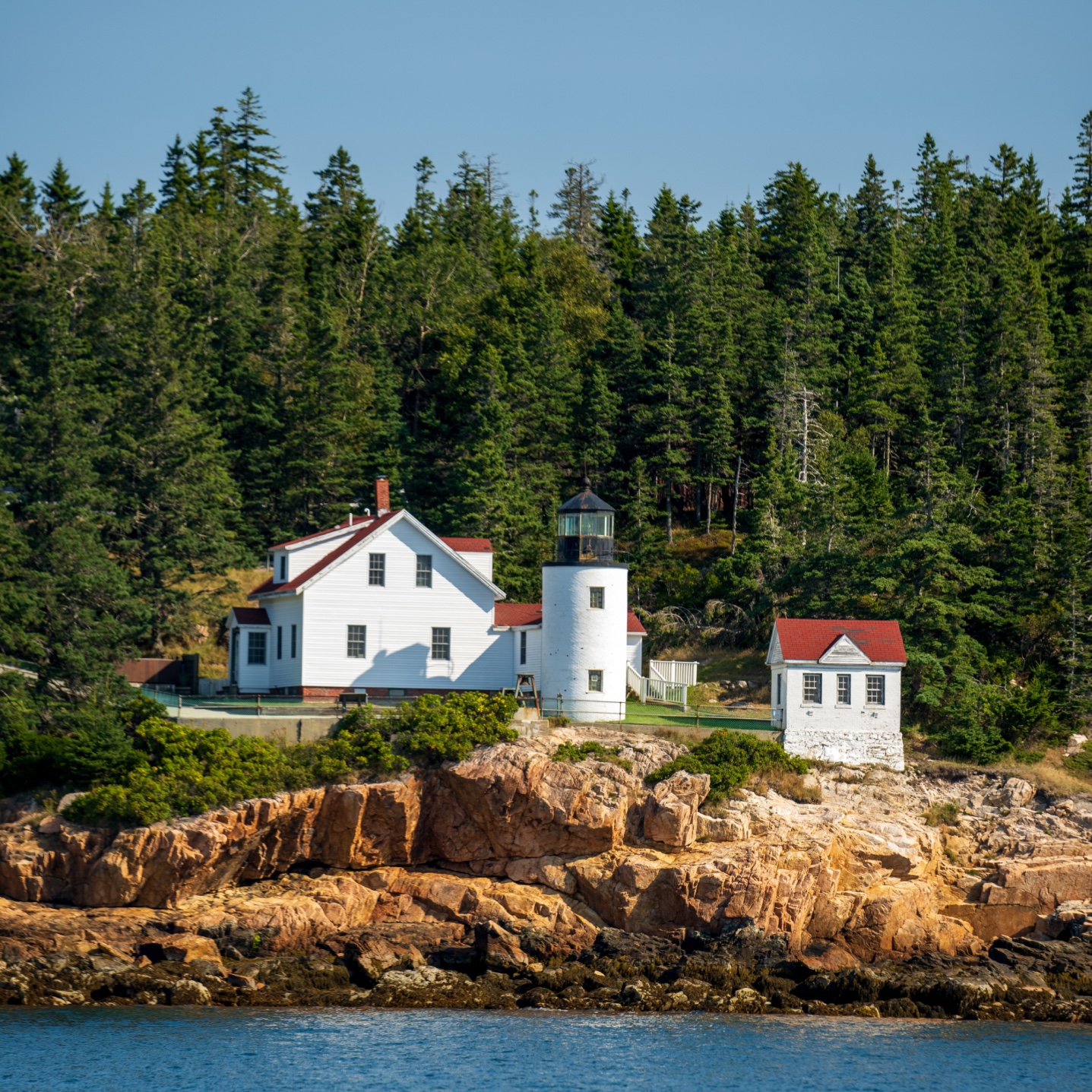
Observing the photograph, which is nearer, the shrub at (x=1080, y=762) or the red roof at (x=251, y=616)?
the shrub at (x=1080, y=762)

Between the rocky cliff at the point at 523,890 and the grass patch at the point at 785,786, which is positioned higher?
the grass patch at the point at 785,786

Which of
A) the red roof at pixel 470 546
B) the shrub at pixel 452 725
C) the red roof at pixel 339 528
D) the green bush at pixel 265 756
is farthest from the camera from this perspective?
the red roof at pixel 470 546

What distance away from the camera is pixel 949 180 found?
298 ft

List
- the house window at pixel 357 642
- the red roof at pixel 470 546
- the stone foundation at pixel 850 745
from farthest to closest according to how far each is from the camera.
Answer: the red roof at pixel 470 546 → the house window at pixel 357 642 → the stone foundation at pixel 850 745

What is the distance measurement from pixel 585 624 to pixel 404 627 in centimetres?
558

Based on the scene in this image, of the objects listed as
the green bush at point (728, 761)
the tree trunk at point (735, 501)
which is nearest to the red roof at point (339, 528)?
the green bush at point (728, 761)

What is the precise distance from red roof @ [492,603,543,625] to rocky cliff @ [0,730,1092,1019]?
Result: 276 inches

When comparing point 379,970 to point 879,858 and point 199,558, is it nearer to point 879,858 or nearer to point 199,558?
point 879,858

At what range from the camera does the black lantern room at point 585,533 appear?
135ft

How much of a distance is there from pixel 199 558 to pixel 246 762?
50.4 ft

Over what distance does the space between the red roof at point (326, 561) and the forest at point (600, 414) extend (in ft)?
13.6

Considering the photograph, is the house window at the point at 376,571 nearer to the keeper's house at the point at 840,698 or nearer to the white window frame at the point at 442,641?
the white window frame at the point at 442,641

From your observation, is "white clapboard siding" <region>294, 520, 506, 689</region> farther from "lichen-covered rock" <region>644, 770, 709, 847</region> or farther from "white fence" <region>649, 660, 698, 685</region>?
"lichen-covered rock" <region>644, 770, 709, 847</region>

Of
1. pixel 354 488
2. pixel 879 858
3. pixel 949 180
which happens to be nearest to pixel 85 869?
pixel 879 858
